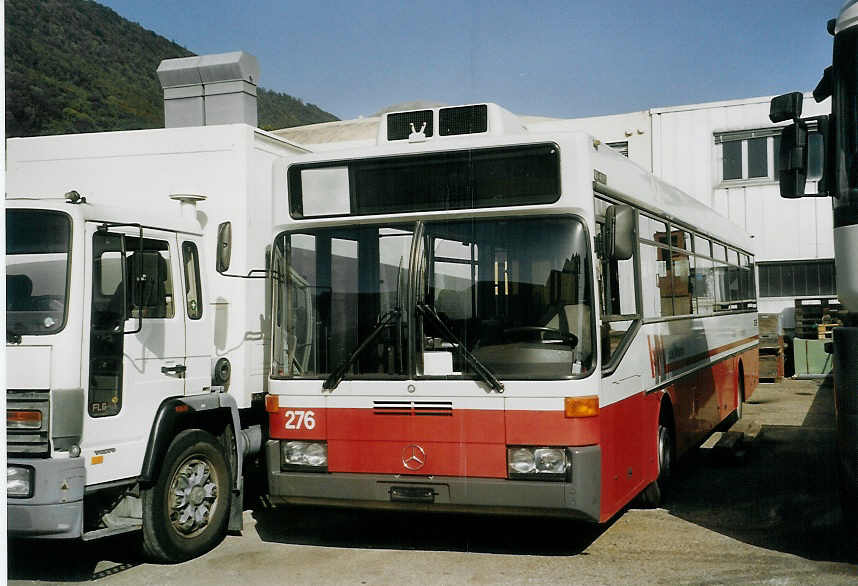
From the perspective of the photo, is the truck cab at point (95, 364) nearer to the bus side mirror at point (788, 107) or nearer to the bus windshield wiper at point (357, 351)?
the bus windshield wiper at point (357, 351)

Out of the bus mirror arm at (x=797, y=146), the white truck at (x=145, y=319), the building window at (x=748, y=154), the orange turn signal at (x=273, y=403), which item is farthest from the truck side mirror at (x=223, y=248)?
the building window at (x=748, y=154)

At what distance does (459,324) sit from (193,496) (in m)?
2.42

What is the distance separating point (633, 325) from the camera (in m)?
7.43

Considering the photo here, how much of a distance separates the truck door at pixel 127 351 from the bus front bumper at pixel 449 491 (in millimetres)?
1022

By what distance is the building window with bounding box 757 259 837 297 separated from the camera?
23.4 meters

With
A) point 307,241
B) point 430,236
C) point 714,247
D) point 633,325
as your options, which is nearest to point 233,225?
point 307,241

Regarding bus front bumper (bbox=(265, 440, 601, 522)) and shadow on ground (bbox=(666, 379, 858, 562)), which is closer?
bus front bumper (bbox=(265, 440, 601, 522))

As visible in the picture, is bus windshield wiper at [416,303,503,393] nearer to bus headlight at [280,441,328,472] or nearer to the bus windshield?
the bus windshield

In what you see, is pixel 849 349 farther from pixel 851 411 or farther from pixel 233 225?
pixel 233 225

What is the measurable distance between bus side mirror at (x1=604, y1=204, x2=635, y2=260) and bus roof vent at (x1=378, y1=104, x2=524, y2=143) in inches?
43.2

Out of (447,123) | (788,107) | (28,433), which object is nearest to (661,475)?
(788,107)

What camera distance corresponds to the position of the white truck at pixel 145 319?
580cm

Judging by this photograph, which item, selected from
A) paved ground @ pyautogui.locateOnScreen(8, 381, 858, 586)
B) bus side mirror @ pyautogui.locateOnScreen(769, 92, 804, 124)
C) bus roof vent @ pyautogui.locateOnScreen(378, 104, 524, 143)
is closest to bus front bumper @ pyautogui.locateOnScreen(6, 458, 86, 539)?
paved ground @ pyautogui.locateOnScreen(8, 381, 858, 586)

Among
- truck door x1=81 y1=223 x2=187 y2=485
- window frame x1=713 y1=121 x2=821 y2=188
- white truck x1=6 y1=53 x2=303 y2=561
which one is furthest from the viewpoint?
window frame x1=713 y1=121 x2=821 y2=188
